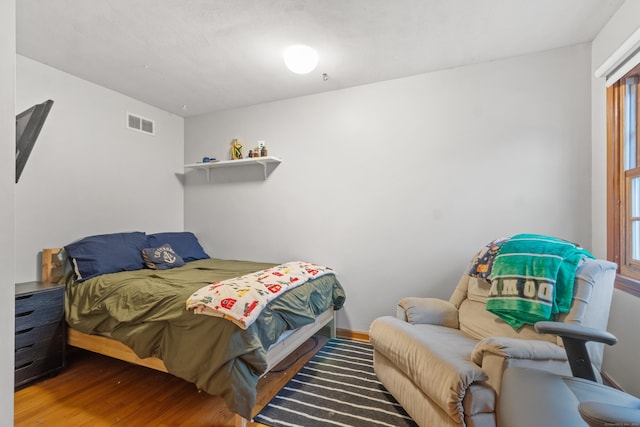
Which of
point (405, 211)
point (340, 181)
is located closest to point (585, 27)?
point (405, 211)

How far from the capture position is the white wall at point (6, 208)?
0.78m

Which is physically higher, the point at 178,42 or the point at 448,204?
the point at 178,42

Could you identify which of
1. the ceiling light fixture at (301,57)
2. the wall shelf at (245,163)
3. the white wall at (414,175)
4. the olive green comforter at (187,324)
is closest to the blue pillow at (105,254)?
the olive green comforter at (187,324)

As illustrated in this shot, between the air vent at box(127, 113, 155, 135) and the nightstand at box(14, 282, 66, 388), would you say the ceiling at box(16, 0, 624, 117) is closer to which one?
the air vent at box(127, 113, 155, 135)

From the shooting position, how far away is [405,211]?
277 centimetres

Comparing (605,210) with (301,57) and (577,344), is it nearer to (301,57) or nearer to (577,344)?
(577,344)

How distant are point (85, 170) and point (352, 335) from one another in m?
3.10

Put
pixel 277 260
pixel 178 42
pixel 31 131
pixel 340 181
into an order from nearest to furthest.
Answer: pixel 31 131 < pixel 178 42 < pixel 340 181 < pixel 277 260

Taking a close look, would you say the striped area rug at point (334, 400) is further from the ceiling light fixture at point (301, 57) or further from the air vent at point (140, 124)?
the air vent at point (140, 124)

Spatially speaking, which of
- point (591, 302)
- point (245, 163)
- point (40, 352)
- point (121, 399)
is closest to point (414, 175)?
point (591, 302)

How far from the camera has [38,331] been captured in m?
2.16

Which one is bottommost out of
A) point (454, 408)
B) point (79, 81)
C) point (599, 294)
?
point (454, 408)

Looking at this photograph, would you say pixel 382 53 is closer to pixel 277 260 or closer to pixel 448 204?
pixel 448 204

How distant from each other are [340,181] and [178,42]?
1790 millimetres
